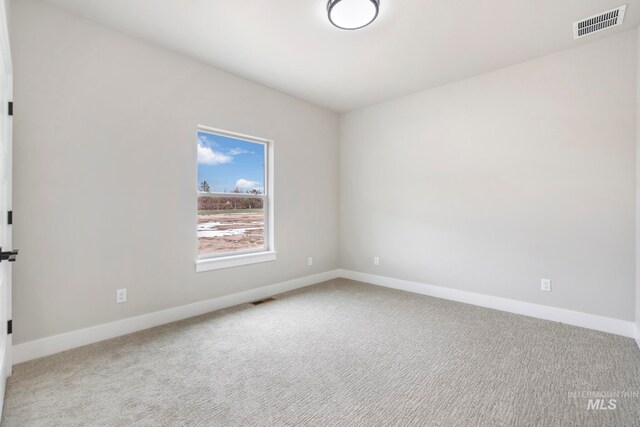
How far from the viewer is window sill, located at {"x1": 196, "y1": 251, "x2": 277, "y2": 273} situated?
3.41 meters

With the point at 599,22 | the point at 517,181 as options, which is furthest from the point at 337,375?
the point at 599,22

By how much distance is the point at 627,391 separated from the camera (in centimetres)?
194

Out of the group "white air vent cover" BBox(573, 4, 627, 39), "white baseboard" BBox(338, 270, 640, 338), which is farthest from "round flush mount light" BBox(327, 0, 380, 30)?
"white baseboard" BBox(338, 270, 640, 338)

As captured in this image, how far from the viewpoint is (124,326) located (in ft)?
9.21

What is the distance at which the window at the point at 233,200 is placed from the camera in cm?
354

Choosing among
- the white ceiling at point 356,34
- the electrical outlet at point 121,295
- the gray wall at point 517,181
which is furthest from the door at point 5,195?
the gray wall at point 517,181

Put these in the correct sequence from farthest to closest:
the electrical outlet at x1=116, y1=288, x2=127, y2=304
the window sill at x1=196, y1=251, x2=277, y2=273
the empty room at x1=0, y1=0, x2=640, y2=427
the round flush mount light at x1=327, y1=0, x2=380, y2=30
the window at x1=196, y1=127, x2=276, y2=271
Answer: the window at x1=196, y1=127, x2=276, y2=271, the window sill at x1=196, y1=251, x2=277, y2=273, the electrical outlet at x1=116, y1=288, x2=127, y2=304, the round flush mount light at x1=327, y1=0, x2=380, y2=30, the empty room at x1=0, y1=0, x2=640, y2=427

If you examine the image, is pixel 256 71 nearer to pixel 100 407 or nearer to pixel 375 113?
pixel 375 113

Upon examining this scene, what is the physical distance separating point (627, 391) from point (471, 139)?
2.72 metres

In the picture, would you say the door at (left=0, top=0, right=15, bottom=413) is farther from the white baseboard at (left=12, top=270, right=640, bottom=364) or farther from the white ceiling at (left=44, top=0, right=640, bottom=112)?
the white ceiling at (left=44, top=0, right=640, bottom=112)

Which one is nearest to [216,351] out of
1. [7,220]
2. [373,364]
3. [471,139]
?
[373,364]

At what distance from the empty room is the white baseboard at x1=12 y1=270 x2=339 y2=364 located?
2cm

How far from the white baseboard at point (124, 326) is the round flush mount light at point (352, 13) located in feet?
10.0

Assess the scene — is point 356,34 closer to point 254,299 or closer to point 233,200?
point 233,200
